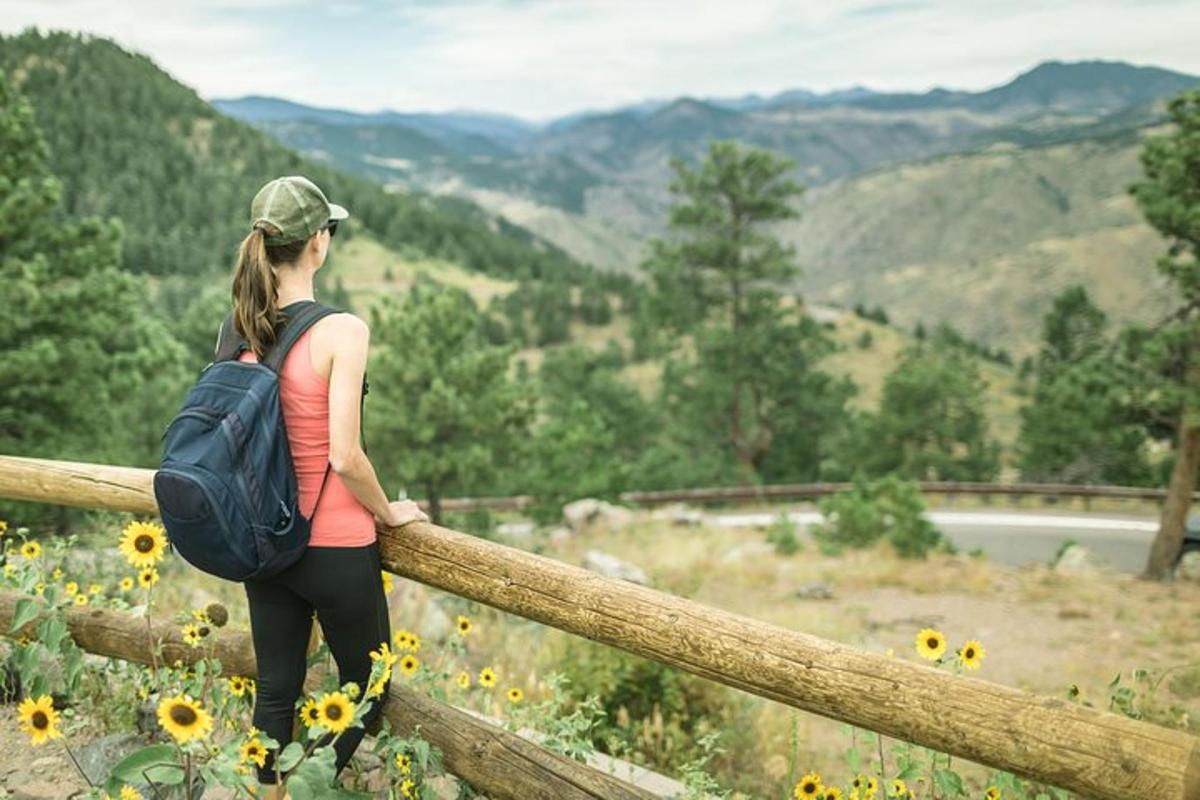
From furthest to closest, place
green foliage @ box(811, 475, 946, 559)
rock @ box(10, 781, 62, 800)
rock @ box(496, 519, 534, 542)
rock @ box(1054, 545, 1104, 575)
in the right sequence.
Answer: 1. rock @ box(496, 519, 534, 542)
2. rock @ box(1054, 545, 1104, 575)
3. green foliage @ box(811, 475, 946, 559)
4. rock @ box(10, 781, 62, 800)

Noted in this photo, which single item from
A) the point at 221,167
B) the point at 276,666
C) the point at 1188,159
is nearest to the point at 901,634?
the point at 1188,159

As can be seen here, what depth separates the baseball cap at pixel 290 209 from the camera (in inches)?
87.6

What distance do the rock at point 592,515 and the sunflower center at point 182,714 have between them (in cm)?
1890

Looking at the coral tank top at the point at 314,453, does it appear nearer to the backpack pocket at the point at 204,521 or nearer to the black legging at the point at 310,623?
the black legging at the point at 310,623

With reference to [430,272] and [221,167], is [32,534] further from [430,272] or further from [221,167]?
[221,167]

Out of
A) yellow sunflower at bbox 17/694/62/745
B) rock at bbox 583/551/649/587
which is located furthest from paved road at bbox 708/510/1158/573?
yellow sunflower at bbox 17/694/62/745

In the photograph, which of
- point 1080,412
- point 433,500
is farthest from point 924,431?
point 433,500

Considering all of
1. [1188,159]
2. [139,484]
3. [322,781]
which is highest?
[1188,159]

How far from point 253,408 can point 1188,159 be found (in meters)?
16.4

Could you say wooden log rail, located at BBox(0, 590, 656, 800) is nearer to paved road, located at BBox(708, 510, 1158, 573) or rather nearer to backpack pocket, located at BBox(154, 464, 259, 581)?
backpack pocket, located at BBox(154, 464, 259, 581)

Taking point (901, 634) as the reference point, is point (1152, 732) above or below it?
above

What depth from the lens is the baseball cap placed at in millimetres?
2225

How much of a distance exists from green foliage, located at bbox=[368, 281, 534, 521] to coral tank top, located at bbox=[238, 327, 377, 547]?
16770mm

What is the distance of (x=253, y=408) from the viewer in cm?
219
